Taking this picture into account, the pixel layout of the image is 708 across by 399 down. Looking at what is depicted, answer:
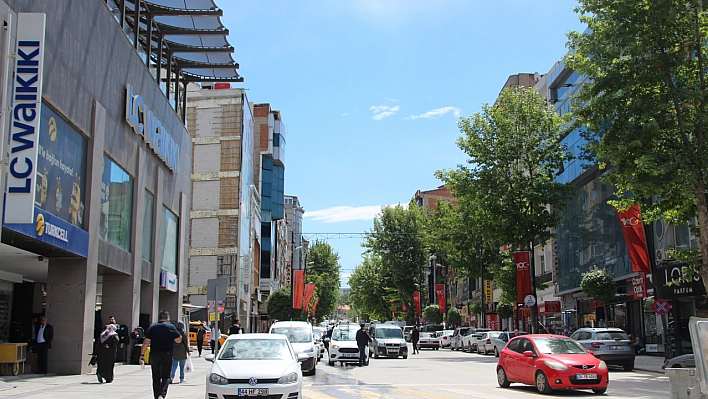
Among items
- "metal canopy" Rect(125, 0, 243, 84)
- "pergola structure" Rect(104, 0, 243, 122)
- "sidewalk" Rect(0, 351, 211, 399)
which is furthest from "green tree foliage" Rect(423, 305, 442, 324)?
"sidewalk" Rect(0, 351, 211, 399)

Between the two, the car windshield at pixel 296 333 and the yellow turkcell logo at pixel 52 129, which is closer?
the yellow turkcell logo at pixel 52 129

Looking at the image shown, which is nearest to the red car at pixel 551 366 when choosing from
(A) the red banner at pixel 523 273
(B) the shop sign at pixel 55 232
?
(B) the shop sign at pixel 55 232

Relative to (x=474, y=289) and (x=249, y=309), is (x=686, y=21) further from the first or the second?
(x=474, y=289)

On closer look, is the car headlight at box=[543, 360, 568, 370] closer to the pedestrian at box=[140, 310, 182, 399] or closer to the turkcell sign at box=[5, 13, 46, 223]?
the pedestrian at box=[140, 310, 182, 399]

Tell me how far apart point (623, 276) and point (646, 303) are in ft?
6.37

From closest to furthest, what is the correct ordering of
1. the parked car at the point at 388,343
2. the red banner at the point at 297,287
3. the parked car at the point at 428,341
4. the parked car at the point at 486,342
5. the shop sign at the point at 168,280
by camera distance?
1. the shop sign at the point at 168,280
2. the parked car at the point at 388,343
3. the parked car at the point at 486,342
4. the parked car at the point at 428,341
5. the red banner at the point at 297,287

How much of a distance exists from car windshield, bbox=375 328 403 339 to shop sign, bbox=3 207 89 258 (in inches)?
778

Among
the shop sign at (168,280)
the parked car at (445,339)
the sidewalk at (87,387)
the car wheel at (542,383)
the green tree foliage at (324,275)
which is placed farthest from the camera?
the green tree foliage at (324,275)

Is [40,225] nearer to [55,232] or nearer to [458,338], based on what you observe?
[55,232]

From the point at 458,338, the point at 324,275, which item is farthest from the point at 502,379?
the point at 324,275

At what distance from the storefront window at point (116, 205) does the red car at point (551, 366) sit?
14.8m

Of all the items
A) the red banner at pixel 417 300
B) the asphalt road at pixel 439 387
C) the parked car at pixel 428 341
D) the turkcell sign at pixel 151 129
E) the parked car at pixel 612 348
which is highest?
the turkcell sign at pixel 151 129

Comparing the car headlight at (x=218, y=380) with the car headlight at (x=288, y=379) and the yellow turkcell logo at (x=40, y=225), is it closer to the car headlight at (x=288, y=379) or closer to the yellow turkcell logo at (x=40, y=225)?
the car headlight at (x=288, y=379)

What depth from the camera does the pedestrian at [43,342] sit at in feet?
69.4
